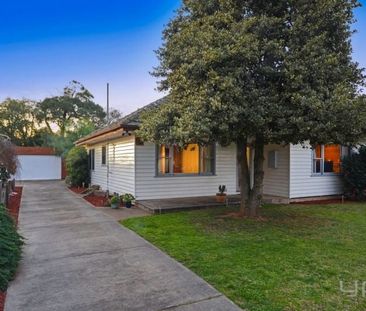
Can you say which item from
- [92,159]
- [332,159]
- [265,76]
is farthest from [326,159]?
[92,159]

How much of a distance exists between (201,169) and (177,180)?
1.11m

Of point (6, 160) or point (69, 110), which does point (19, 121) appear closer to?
point (69, 110)

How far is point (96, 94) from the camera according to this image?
43719 mm

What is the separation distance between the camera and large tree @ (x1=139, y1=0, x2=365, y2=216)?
269 inches

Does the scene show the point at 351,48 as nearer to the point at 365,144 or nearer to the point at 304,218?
the point at 304,218

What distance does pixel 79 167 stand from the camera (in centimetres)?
1911

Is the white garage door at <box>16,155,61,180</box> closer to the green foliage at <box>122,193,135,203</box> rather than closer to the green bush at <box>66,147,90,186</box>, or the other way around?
the green bush at <box>66,147,90,186</box>

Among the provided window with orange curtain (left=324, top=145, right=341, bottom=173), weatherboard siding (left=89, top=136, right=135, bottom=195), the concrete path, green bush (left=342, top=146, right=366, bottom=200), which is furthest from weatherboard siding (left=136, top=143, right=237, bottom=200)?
green bush (left=342, top=146, right=366, bottom=200)

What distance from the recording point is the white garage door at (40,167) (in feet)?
89.5

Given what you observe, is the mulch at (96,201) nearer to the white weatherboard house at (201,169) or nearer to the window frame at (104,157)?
the white weatherboard house at (201,169)

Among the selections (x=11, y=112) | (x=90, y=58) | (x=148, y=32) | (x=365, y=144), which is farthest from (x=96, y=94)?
(x=365, y=144)

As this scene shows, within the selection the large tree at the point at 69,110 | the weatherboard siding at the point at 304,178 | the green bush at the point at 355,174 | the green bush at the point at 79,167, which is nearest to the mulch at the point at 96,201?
the green bush at the point at 79,167

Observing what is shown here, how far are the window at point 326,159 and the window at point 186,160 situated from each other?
13.9 feet

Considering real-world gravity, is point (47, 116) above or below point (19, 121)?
above
